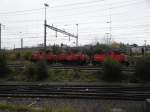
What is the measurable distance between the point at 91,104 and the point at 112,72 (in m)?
12.9

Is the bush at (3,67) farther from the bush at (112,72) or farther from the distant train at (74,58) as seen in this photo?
the bush at (112,72)

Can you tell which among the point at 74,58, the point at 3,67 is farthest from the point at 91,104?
the point at 74,58

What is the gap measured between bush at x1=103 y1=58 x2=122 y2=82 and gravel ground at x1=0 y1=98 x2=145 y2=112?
11875mm

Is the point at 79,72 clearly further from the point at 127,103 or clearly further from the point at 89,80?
the point at 127,103

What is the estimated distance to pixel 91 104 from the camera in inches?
561

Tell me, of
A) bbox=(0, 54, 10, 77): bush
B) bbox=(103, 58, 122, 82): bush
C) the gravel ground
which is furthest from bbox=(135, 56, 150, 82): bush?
bbox=(0, 54, 10, 77): bush

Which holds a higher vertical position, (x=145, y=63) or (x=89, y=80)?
(x=145, y=63)

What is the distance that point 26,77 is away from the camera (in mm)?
29828

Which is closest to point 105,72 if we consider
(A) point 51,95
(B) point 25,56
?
(A) point 51,95

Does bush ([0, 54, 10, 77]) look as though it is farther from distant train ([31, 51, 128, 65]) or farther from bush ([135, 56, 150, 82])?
bush ([135, 56, 150, 82])

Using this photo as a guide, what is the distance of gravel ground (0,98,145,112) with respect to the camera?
1294cm

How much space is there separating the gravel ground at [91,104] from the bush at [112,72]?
1188 cm

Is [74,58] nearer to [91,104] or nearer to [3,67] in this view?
[3,67]

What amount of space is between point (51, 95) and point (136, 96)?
217 inches
